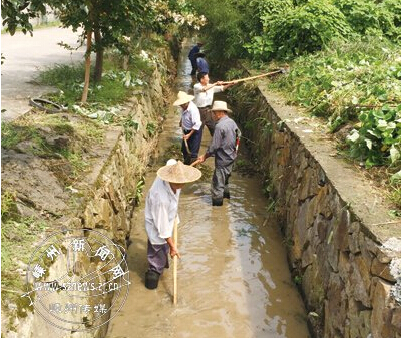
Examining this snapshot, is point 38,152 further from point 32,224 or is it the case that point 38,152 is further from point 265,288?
point 265,288

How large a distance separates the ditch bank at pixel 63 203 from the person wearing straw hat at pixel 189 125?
134 centimetres

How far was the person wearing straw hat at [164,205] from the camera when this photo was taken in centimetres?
550

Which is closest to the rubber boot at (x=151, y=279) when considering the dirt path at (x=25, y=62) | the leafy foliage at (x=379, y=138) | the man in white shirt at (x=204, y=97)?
the leafy foliage at (x=379, y=138)

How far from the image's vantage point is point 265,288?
623 centimetres

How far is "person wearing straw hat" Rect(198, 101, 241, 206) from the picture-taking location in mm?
8062

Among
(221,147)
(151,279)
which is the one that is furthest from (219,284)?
(221,147)

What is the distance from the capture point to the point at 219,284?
627 centimetres

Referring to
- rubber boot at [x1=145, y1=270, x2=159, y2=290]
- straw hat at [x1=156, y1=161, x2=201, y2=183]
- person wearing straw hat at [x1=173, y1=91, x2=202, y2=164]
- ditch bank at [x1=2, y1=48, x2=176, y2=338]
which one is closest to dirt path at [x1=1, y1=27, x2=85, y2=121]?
ditch bank at [x1=2, y1=48, x2=176, y2=338]

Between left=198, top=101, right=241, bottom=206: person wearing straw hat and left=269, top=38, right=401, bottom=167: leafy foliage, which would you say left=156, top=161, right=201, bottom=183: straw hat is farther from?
left=198, top=101, right=241, bottom=206: person wearing straw hat

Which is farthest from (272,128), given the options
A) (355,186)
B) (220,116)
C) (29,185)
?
(29,185)

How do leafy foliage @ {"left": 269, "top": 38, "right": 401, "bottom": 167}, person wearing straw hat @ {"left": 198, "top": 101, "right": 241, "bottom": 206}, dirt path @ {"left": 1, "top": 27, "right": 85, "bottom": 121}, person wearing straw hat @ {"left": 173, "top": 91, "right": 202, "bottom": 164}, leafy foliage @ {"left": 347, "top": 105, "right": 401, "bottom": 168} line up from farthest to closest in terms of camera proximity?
person wearing straw hat @ {"left": 173, "top": 91, "right": 202, "bottom": 164} < dirt path @ {"left": 1, "top": 27, "right": 85, "bottom": 121} < person wearing straw hat @ {"left": 198, "top": 101, "right": 241, "bottom": 206} < leafy foliage @ {"left": 269, "top": 38, "right": 401, "bottom": 167} < leafy foliage @ {"left": 347, "top": 105, "right": 401, "bottom": 168}

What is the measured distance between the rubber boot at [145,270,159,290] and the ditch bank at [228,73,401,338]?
75.9 inches

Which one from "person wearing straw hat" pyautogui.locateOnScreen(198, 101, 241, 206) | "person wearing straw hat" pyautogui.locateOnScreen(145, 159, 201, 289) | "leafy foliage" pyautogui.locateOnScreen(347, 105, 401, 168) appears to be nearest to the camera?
"leafy foliage" pyautogui.locateOnScreen(347, 105, 401, 168)

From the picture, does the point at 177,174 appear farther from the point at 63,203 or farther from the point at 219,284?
the point at 219,284
